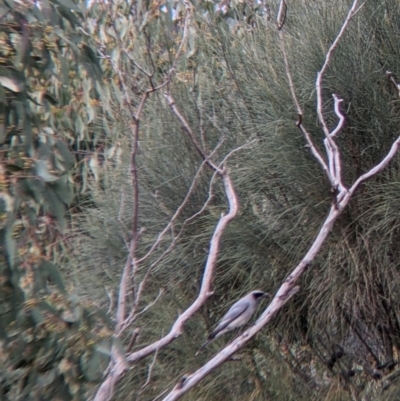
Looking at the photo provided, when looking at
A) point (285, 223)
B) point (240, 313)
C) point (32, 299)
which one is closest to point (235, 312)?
point (240, 313)

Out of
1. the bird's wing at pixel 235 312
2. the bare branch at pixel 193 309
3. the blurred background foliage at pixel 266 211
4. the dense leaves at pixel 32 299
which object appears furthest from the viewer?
the blurred background foliage at pixel 266 211

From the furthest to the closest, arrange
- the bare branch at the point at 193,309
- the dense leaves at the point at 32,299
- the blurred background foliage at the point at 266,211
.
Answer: the blurred background foliage at the point at 266,211
the dense leaves at the point at 32,299
the bare branch at the point at 193,309

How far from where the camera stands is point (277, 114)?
11.9 ft

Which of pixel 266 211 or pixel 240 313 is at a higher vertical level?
pixel 266 211

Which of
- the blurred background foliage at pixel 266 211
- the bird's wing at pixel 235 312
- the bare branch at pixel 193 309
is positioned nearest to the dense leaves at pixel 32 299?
the bare branch at pixel 193 309

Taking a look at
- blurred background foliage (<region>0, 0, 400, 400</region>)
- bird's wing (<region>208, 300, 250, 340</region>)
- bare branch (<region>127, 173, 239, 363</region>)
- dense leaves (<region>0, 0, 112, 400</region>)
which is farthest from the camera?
blurred background foliage (<region>0, 0, 400, 400</region>)

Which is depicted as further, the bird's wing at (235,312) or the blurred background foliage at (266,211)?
the blurred background foliage at (266,211)

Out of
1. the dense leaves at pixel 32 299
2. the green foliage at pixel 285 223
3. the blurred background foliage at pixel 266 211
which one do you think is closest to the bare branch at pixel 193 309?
the dense leaves at pixel 32 299

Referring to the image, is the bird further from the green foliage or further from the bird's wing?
the green foliage

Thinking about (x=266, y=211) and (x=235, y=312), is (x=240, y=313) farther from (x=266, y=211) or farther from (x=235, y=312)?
(x=266, y=211)

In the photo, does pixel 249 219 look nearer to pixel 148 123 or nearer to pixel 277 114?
pixel 277 114

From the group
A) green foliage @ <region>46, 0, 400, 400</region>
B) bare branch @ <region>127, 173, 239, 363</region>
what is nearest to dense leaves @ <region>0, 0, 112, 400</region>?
bare branch @ <region>127, 173, 239, 363</region>

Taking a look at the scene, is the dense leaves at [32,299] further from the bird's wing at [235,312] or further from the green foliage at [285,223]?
the green foliage at [285,223]

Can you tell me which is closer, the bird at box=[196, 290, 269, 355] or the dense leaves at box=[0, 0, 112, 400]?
the dense leaves at box=[0, 0, 112, 400]
